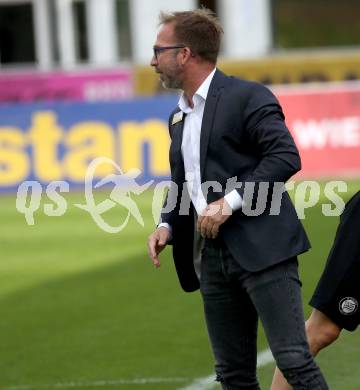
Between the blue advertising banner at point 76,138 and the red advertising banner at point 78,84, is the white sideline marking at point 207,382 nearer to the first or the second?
the blue advertising banner at point 76,138

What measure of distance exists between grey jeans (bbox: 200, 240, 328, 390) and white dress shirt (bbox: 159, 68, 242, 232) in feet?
0.74

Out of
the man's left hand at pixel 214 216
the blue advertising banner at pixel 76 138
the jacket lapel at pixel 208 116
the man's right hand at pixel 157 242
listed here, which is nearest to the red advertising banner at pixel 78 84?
the blue advertising banner at pixel 76 138

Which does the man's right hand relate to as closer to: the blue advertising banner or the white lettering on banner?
the blue advertising banner

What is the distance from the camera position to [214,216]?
5.50m

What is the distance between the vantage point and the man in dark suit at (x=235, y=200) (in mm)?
5492

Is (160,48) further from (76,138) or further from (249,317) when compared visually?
(76,138)

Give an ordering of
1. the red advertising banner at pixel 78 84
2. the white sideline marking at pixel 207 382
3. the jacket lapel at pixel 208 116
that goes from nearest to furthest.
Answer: the jacket lapel at pixel 208 116 < the white sideline marking at pixel 207 382 < the red advertising banner at pixel 78 84

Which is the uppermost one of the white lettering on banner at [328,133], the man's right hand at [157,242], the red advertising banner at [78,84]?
the man's right hand at [157,242]

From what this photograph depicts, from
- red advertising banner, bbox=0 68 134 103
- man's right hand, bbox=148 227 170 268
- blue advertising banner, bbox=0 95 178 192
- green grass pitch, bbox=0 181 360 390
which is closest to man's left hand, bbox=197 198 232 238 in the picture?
man's right hand, bbox=148 227 170 268

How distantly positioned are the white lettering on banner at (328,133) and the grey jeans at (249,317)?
1470 centimetres

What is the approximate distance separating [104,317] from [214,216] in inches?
200

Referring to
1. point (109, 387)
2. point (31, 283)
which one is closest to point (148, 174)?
point (31, 283)

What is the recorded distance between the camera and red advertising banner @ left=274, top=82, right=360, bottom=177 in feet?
66.4

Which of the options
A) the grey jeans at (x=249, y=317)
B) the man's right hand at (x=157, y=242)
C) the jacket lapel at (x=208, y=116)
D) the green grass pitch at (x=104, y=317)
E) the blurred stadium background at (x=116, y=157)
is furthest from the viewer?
the blurred stadium background at (x=116, y=157)
